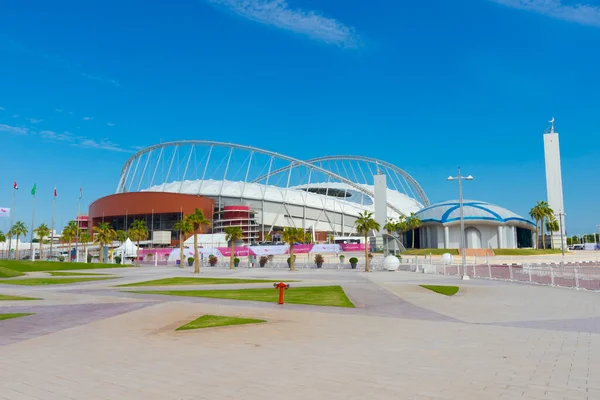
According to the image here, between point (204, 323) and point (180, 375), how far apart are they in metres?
6.18

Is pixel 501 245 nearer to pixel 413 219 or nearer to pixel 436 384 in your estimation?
pixel 413 219

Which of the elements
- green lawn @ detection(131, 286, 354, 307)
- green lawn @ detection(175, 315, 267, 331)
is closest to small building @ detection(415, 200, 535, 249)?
green lawn @ detection(131, 286, 354, 307)

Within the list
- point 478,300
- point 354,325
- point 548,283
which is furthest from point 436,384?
point 548,283

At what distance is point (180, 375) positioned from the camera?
25.5ft

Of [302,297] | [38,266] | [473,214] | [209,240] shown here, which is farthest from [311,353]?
[209,240]

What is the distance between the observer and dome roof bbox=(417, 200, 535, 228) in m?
89.0

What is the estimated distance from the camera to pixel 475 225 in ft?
300

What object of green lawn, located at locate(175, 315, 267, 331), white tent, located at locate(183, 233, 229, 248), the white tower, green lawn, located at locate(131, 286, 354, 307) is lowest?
green lawn, located at locate(131, 286, 354, 307)

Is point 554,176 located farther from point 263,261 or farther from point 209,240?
point 209,240

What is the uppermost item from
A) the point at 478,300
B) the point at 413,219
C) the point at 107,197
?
the point at 107,197

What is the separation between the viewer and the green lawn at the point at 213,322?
13305 mm

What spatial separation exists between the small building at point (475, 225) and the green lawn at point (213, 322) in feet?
263

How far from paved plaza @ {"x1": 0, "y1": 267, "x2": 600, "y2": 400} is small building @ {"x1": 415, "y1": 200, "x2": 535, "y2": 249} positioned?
247ft

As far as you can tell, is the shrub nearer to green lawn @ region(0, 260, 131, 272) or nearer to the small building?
green lawn @ region(0, 260, 131, 272)
